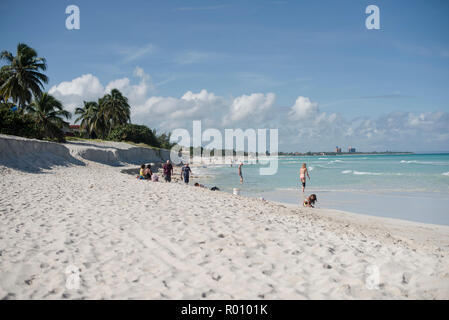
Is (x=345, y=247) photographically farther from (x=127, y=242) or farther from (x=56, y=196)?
(x=56, y=196)

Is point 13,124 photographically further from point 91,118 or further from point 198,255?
point 91,118

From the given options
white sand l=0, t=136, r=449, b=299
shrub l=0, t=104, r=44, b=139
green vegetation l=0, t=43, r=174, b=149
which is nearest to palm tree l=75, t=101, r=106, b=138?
green vegetation l=0, t=43, r=174, b=149

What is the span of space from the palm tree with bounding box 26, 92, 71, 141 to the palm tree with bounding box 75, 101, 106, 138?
1692 centimetres

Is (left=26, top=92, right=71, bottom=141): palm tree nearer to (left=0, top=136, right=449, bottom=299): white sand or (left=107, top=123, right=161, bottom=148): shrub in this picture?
(left=107, top=123, right=161, bottom=148): shrub

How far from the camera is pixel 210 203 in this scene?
8.52 m

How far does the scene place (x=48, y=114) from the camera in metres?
30.1

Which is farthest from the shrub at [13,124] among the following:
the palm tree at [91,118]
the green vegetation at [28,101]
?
the palm tree at [91,118]

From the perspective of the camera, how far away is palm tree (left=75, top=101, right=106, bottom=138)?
1885 inches

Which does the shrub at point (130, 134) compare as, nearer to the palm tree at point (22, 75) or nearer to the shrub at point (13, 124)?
the palm tree at point (22, 75)

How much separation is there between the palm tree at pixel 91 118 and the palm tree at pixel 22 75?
18409 mm

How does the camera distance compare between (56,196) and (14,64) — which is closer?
(56,196)

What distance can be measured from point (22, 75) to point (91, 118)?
2027 cm
